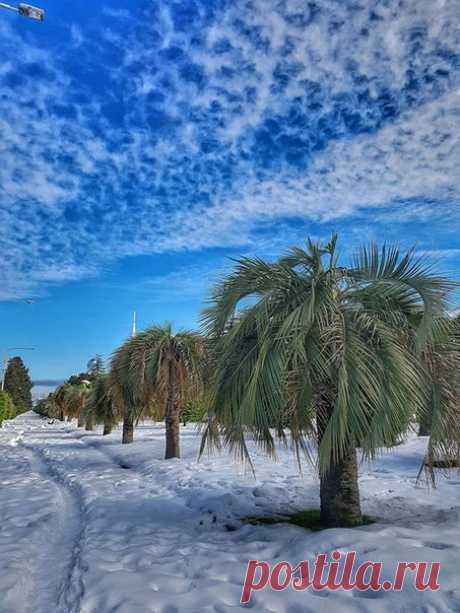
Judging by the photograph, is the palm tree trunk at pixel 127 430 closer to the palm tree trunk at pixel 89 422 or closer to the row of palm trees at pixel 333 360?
the palm tree trunk at pixel 89 422

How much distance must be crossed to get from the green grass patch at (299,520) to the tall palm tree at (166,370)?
266 inches

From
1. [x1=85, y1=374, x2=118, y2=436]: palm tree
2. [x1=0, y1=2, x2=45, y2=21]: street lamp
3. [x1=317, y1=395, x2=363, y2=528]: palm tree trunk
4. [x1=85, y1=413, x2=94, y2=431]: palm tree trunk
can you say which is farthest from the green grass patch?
[x1=85, y1=413, x2=94, y2=431]: palm tree trunk

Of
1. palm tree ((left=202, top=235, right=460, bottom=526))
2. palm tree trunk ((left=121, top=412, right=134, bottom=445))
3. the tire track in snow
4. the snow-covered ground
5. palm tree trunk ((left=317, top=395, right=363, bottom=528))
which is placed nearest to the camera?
the snow-covered ground

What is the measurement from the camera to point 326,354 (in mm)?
5895

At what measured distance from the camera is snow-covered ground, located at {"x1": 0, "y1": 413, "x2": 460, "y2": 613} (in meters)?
4.11

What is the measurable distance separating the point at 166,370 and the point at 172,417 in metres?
1.53

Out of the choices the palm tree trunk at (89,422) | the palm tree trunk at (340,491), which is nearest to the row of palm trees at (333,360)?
the palm tree trunk at (340,491)

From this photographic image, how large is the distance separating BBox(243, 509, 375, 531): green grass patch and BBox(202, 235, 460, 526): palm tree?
24 centimetres

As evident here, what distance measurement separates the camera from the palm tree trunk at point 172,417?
14.4 metres

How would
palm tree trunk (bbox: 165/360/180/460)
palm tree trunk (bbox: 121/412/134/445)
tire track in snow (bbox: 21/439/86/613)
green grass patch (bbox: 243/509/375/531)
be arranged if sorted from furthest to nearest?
palm tree trunk (bbox: 121/412/134/445) → palm tree trunk (bbox: 165/360/180/460) → green grass patch (bbox: 243/509/375/531) → tire track in snow (bbox: 21/439/86/613)

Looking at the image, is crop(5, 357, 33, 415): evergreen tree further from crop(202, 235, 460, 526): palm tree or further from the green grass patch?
crop(202, 235, 460, 526): palm tree

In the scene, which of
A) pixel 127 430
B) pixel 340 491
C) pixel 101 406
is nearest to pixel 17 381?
pixel 101 406

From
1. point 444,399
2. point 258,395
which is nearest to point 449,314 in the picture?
point 444,399

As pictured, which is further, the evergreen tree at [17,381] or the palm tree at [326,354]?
the evergreen tree at [17,381]
